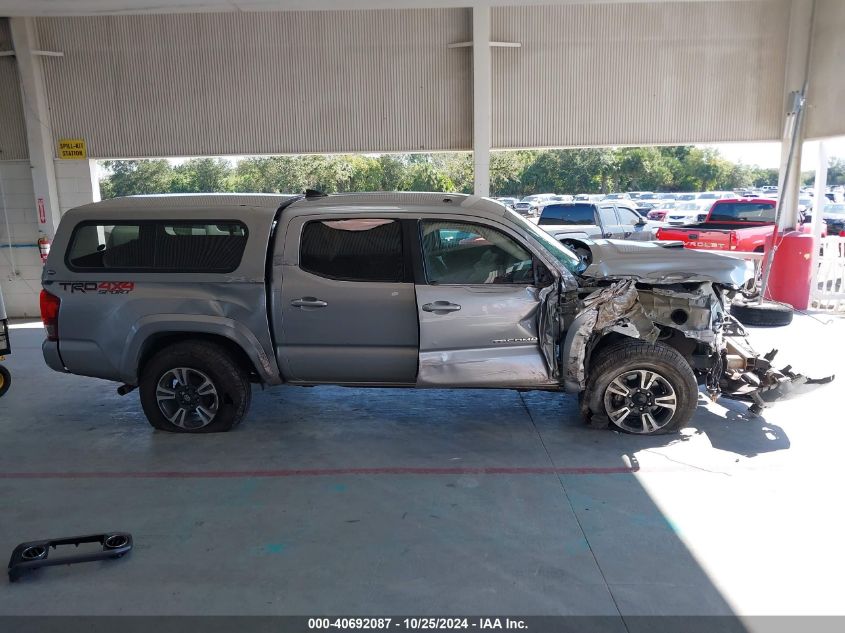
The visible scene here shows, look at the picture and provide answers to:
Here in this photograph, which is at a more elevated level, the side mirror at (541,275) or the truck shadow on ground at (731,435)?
the side mirror at (541,275)

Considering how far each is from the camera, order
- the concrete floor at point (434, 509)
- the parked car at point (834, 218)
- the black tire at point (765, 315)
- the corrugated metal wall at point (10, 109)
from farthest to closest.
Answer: the parked car at point (834, 218), the corrugated metal wall at point (10, 109), the black tire at point (765, 315), the concrete floor at point (434, 509)

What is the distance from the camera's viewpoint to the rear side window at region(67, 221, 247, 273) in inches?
216

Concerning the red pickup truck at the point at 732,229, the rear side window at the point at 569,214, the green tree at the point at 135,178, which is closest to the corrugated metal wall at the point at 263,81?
the rear side window at the point at 569,214

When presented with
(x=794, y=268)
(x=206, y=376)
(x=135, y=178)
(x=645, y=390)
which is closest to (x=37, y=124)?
(x=135, y=178)

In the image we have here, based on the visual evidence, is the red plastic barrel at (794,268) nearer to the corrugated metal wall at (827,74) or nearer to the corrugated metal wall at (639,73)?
the corrugated metal wall at (827,74)

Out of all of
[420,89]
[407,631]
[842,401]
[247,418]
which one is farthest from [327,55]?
[407,631]

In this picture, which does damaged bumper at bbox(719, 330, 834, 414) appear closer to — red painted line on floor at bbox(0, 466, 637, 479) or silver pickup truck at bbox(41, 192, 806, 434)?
silver pickup truck at bbox(41, 192, 806, 434)

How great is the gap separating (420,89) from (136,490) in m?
8.74

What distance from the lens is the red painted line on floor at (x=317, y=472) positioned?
4832 millimetres

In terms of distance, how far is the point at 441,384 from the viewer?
5.37 meters

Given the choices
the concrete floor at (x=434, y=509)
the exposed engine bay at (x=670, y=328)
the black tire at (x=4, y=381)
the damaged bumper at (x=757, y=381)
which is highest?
the exposed engine bay at (x=670, y=328)

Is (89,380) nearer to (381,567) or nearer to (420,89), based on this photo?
(381,567)

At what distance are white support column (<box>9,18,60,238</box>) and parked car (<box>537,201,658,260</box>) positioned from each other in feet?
32.7

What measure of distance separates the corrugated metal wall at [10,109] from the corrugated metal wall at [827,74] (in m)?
13.5
